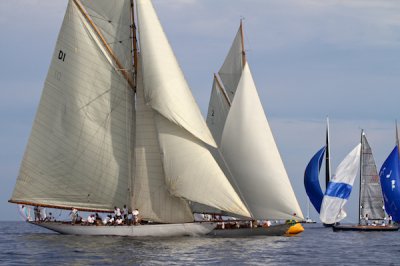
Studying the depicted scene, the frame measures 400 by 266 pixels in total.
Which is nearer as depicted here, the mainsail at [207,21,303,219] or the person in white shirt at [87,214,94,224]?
the mainsail at [207,21,303,219]

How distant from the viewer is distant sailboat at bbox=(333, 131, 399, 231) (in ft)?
304

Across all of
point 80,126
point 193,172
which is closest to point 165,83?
point 193,172

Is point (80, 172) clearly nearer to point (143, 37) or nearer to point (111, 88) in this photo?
point (111, 88)

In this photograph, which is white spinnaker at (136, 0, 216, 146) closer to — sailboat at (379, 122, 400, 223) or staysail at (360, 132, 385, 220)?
staysail at (360, 132, 385, 220)

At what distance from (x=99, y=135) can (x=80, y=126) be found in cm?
153

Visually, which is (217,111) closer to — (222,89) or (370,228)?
(222,89)

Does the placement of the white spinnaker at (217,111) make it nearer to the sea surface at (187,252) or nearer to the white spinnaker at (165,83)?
the white spinnaker at (165,83)

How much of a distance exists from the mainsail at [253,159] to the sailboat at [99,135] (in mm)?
2361

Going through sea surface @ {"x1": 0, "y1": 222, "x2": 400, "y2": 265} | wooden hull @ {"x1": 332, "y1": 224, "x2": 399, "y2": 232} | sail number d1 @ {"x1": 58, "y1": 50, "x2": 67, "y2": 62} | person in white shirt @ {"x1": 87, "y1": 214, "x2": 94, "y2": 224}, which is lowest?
sea surface @ {"x1": 0, "y1": 222, "x2": 400, "y2": 265}

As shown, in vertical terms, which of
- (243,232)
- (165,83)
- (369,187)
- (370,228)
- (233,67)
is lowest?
(243,232)

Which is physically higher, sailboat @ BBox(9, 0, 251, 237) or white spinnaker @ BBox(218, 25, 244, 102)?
white spinnaker @ BBox(218, 25, 244, 102)

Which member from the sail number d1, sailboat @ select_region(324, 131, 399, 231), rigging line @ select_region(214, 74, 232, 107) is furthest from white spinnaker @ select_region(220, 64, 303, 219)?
sailboat @ select_region(324, 131, 399, 231)

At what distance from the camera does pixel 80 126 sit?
65062 mm

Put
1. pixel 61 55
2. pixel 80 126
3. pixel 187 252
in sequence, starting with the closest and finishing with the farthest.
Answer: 1. pixel 187 252
2. pixel 80 126
3. pixel 61 55
